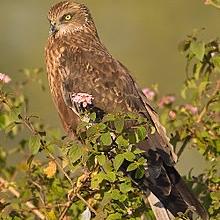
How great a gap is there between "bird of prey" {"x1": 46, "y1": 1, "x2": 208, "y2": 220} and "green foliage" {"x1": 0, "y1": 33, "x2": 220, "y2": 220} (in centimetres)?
10

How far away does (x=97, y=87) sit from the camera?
4.91 metres

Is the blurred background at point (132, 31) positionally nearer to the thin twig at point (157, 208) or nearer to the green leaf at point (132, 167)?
the thin twig at point (157, 208)

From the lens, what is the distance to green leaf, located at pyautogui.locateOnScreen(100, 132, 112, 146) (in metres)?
3.60

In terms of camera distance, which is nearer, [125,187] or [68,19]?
[125,187]

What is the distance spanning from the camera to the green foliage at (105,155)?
145 inches

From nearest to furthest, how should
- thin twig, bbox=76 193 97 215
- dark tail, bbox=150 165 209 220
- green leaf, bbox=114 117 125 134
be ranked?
green leaf, bbox=114 117 125 134, thin twig, bbox=76 193 97 215, dark tail, bbox=150 165 209 220

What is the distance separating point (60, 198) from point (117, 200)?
0.63 meters

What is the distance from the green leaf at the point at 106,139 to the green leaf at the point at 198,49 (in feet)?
2.98

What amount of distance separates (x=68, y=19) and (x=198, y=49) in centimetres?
127

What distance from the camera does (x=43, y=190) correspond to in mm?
4555

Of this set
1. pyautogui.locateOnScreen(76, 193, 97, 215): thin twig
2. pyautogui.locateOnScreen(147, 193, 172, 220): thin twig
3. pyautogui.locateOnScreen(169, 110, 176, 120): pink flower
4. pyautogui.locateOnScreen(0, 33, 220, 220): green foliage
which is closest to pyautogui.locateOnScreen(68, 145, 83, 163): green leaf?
pyautogui.locateOnScreen(0, 33, 220, 220): green foliage

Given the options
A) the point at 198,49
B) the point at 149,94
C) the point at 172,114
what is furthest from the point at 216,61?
the point at 149,94

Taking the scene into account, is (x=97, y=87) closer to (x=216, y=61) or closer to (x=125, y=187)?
(x=216, y=61)

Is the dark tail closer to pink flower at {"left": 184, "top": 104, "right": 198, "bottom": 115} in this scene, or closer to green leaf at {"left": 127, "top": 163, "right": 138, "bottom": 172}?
pink flower at {"left": 184, "top": 104, "right": 198, "bottom": 115}
